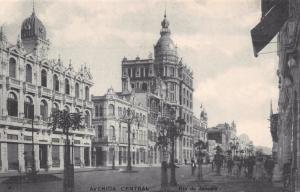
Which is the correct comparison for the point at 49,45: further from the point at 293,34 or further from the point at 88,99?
the point at 293,34

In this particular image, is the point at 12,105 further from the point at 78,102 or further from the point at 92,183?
the point at 92,183

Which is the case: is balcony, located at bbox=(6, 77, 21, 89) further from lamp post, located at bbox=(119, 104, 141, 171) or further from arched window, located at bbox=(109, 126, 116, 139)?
arched window, located at bbox=(109, 126, 116, 139)

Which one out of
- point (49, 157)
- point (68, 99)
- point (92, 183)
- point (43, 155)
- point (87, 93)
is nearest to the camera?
point (92, 183)

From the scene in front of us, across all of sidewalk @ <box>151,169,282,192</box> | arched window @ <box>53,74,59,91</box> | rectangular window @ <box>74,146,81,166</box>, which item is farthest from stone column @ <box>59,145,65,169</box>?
sidewalk @ <box>151,169,282,192</box>

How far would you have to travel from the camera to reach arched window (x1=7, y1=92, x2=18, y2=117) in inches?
1769

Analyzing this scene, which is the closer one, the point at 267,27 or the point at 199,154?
the point at 267,27

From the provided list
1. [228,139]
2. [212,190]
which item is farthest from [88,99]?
[228,139]

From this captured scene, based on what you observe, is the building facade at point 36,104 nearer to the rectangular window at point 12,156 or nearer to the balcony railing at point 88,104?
the rectangular window at point 12,156

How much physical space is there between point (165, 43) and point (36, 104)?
2180 inches

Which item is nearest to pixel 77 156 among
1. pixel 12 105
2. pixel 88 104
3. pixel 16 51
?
pixel 88 104

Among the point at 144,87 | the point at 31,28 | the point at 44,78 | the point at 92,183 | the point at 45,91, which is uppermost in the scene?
the point at 31,28

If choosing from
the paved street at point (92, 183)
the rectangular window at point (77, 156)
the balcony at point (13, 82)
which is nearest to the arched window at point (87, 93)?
the rectangular window at point (77, 156)

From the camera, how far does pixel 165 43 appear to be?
10131 cm

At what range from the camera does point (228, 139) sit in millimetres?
182375
